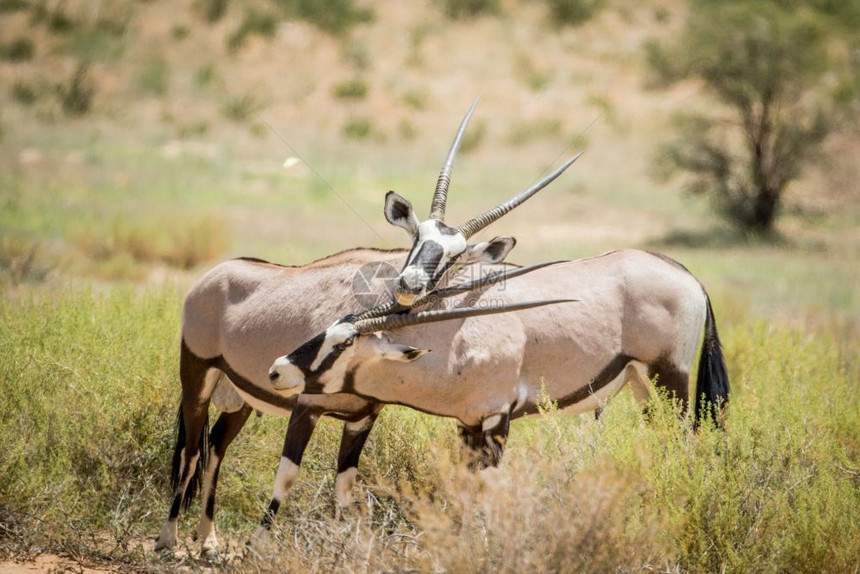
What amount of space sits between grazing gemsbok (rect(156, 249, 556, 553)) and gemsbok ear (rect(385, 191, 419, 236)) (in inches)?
6.8

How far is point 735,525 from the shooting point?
502 cm

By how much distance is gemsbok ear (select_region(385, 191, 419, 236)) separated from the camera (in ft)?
19.1

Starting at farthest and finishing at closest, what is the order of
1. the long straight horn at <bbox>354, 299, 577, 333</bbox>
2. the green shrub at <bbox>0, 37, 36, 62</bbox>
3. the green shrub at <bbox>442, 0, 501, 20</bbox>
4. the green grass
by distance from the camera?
the green shrub at <bbox>442, 0, 501, 20</bbox>, the green shrub at <bbox>0, 37, 36, 62</bbox>, the long straight horn at <bbox>354, 299, 577, 333</bbox>, the green grass

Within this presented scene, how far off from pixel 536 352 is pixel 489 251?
0.64 m

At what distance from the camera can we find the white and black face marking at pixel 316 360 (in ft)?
17.0

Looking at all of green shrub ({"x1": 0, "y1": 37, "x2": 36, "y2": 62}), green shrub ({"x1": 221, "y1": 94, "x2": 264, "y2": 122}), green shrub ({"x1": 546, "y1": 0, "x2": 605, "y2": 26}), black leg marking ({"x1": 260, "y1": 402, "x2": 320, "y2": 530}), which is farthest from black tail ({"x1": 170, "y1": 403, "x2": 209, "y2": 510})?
green shrub ({"x1": 546, "y1": 0, "x2": 605, "y2": 26})

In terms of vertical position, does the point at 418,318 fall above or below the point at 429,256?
below

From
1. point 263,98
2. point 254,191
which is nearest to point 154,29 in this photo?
point 263,98

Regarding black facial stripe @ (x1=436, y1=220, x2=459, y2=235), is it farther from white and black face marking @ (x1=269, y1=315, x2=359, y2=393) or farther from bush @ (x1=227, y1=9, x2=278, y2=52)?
bush @ (x1=227, y1=9, x2=278, y2=52)

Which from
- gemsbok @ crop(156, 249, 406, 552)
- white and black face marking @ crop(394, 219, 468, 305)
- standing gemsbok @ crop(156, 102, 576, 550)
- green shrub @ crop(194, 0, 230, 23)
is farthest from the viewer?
green shrub @ crop(194, 0, 230, 23)

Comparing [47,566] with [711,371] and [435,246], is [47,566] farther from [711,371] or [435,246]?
[711,371]

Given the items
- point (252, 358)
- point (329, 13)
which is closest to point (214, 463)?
point (252, 358)

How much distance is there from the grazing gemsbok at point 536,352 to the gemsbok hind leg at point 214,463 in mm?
1065

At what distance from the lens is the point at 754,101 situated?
831 inches
